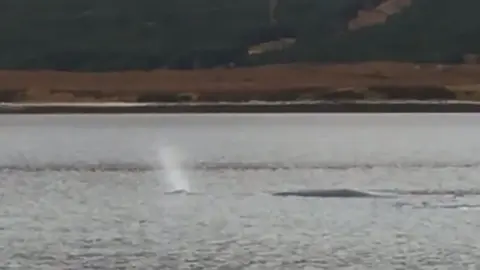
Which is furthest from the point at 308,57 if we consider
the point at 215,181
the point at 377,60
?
the point at 215,181

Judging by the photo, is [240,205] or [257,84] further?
[257,84]

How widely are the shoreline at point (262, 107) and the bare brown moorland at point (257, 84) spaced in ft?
0.71

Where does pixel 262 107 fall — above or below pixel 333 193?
above

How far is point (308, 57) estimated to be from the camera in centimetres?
983

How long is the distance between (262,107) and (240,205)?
5.44 metres

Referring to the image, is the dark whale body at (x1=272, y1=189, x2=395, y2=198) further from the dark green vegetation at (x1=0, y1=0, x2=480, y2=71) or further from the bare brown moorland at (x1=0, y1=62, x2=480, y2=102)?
the dark green vegetation at (x1=0, y1=0, x2=480, y2=71)

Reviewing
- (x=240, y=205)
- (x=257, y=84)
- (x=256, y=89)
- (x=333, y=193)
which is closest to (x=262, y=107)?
(x=256, y=89)

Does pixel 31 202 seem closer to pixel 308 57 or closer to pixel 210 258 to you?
pixel 210 258

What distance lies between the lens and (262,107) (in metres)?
8.53

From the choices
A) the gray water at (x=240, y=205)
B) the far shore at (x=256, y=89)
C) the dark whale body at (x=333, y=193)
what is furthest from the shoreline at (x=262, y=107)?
the dark whale body at (x=333, y=193)

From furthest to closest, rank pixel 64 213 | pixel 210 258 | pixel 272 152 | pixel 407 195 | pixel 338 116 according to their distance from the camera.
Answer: pixel 338 116, pixel 272 152, pixel 407 195, pixel 64 213, pixel 210 258

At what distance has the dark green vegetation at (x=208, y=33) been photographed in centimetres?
987

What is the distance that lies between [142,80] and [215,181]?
6009mm

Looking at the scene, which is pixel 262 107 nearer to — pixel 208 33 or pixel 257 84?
pixel 257 84
